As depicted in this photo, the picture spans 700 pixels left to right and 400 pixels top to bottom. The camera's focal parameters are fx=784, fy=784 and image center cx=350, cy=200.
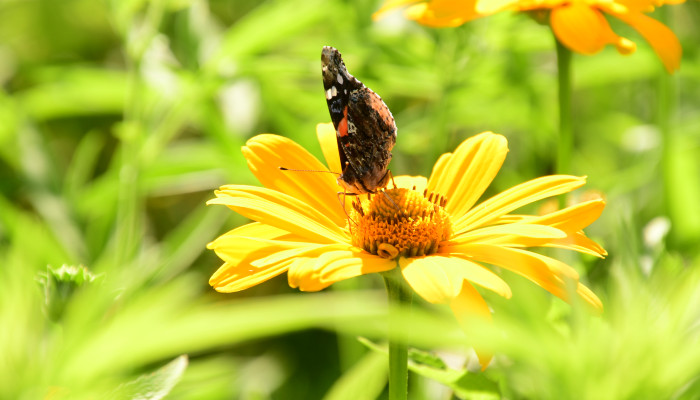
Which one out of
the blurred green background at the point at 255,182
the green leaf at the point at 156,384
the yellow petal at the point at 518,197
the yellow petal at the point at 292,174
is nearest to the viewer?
the blurred green background at the point at 255,182

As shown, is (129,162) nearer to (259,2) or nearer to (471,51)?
(471,51)

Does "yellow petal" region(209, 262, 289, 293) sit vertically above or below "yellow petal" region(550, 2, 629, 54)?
below

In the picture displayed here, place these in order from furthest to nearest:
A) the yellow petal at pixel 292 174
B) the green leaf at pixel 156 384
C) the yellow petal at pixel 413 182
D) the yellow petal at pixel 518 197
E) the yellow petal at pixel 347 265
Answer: the yellow petal at pixel 413 182 < the yellow petal at pixel 292 174 < the yellow petal at pixel 518 197 < the yellow petal at pixel 347 265 < the green leaf at pixel 156 384

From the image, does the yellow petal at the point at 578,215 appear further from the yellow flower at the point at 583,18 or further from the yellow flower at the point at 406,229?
the yellow flower at the point at 583,18

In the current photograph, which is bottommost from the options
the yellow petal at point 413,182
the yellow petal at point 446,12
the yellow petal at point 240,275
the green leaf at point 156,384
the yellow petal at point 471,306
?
the yellow petal at point 471,306

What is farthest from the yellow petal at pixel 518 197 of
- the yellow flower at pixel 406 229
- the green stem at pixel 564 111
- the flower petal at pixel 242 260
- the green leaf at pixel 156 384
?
the green leaf at pixel 156 384

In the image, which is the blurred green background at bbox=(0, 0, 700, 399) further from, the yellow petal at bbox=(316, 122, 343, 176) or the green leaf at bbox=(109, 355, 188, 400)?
the yellow petal at bbox=(316, 122, 343, 176)

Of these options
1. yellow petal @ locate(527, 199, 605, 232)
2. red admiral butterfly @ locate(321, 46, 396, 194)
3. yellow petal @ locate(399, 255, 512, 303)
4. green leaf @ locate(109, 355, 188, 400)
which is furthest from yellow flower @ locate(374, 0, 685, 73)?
green leaf @ locate(109, 355, 188, 400)
